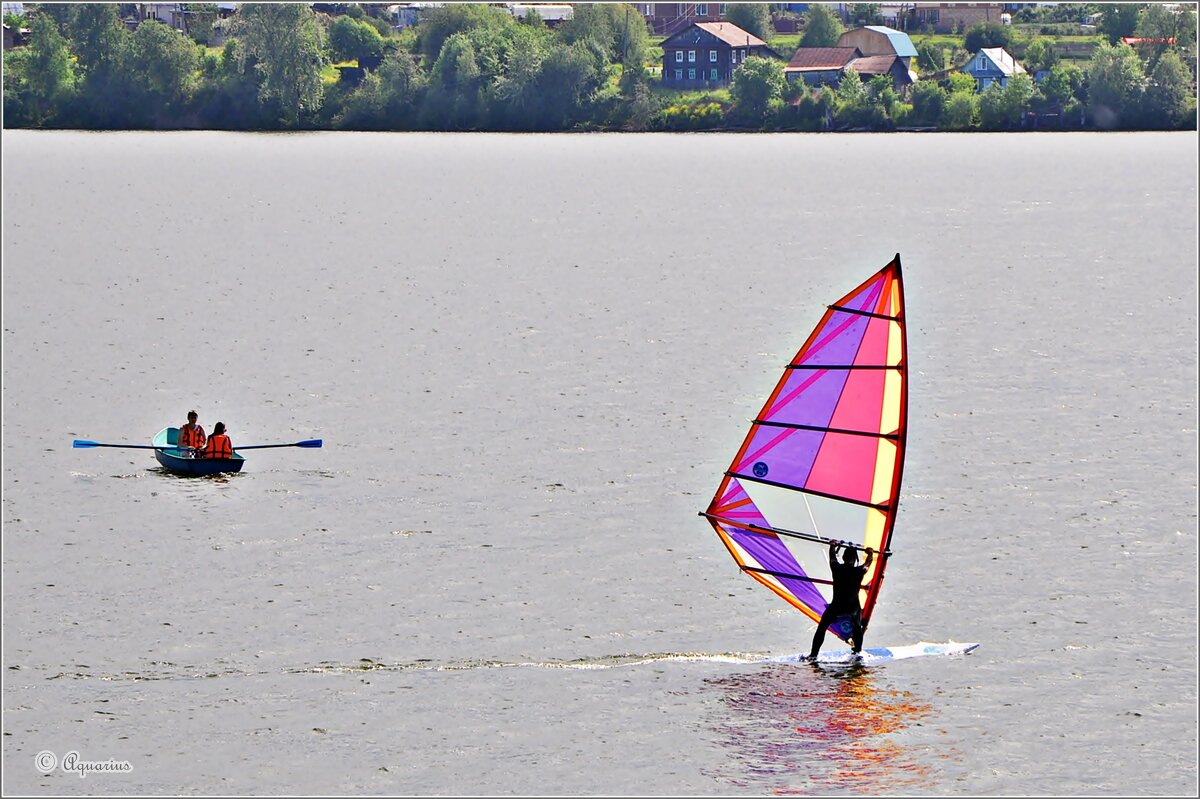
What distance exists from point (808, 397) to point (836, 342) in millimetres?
1086

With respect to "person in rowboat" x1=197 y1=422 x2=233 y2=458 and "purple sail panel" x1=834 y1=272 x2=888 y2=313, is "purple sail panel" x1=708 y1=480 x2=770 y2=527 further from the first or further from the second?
"person in rowboat" x1=197 y1=422 x2=233 y2=458

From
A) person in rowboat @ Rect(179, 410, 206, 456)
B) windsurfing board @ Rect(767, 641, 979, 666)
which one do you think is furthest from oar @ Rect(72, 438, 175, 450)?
windsurfing board @ Rect(767, 641, 979, 666)

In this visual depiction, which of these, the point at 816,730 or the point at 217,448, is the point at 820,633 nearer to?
the point at 816,730

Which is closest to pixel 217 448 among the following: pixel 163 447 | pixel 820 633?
pixel 163 447

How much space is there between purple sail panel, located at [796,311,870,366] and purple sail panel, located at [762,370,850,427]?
236 millimetres

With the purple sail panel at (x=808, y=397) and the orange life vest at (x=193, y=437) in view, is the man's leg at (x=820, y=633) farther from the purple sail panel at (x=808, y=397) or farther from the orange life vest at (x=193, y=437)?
the orange life vest at (x=193, y=437)

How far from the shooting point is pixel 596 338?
2702 inches

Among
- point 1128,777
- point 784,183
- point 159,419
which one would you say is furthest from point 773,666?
point 784,183

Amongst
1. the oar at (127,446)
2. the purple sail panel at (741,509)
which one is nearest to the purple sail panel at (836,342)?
the purple sail panel at (741,509)

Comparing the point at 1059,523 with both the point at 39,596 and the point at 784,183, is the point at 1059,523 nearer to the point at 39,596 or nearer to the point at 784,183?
the point at 39,596

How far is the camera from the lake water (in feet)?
91.1

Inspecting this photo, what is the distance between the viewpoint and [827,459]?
31.4 meters

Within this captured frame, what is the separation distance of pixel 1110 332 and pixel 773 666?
43897mm

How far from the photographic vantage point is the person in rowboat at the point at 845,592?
3023 cm
